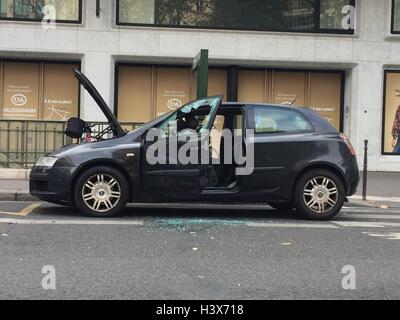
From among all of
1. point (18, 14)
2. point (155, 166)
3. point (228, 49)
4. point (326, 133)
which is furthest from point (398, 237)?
point (18, 14)

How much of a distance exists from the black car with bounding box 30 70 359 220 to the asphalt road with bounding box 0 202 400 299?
1.17ft

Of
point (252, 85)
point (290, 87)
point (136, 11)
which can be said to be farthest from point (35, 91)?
point (290, 87)

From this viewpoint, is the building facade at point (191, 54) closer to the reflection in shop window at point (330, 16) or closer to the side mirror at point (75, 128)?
the reflection in shop window at point (330, 16)

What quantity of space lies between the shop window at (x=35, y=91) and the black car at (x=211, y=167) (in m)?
7.76

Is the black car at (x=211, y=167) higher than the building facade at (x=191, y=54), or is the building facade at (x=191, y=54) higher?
the building facade at (x=191, y=54)

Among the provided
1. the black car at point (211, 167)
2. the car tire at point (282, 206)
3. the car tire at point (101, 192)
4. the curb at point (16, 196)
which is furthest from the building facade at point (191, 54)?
the car tire at point (101, 192)

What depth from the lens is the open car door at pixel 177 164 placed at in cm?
820

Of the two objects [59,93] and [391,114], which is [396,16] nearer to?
[391,114]

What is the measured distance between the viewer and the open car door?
323 inches

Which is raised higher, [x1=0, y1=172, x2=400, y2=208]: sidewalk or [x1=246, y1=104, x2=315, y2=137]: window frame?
[x1=246, y1=104, x2=315, y2=137]: window frame

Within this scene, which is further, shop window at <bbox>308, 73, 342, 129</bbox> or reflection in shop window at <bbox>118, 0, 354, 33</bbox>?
shop window at <bbox>308, 73, 342, 129</bbox>

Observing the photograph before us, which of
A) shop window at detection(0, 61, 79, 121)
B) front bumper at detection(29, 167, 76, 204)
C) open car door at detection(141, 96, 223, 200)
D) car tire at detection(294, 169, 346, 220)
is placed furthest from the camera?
shop window at detection(0, 61, 79, 121)

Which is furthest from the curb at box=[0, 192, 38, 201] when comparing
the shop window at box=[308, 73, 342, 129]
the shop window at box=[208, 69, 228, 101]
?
the shop window at box=[308, 73, 342, 129]

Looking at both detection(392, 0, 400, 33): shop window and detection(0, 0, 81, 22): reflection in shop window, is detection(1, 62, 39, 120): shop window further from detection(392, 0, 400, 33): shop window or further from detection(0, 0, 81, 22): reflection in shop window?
detection(392, 0, 400, 33): shop window
